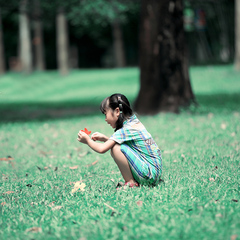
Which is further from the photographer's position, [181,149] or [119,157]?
[181,149]

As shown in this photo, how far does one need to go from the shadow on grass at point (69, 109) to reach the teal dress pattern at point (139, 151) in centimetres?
582

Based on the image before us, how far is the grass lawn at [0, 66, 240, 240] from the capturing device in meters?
3.12

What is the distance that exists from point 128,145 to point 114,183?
0.69m

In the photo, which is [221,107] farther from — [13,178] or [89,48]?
[89,48]

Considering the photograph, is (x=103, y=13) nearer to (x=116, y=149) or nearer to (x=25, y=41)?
(x=25, y=41)

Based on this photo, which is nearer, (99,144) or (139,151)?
(99,144)

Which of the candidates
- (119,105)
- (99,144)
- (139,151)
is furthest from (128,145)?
(119,105)

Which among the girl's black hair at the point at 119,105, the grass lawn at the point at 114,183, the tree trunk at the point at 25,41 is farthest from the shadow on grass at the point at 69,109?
the tree trunk at the point at 25,41

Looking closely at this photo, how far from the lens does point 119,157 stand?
3.88 meters

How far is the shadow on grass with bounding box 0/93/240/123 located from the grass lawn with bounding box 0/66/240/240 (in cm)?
14

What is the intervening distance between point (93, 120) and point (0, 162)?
3806mm

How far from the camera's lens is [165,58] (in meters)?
9.72

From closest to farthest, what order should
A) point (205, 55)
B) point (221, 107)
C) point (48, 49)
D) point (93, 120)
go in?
point (93, 120) → point (221, 107) → point (205, 55) → point (48, 49)

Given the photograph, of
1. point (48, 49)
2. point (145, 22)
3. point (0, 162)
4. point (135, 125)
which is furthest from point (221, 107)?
point (48, 49)
